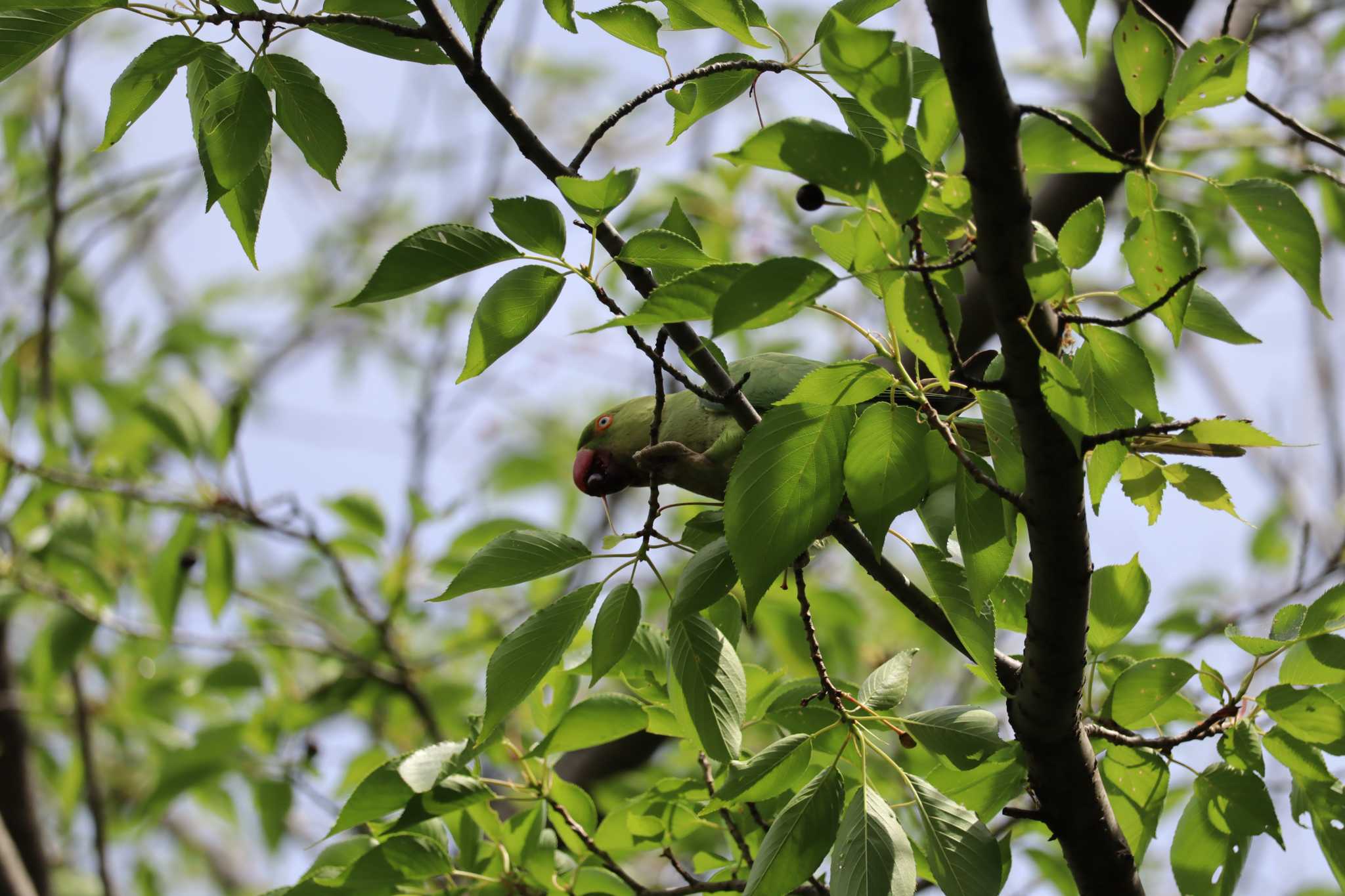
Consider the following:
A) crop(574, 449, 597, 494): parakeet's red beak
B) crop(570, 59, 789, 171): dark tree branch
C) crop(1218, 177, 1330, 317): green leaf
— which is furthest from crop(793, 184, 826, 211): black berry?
crop(574, 449, 597, 494): parakeet's red beak

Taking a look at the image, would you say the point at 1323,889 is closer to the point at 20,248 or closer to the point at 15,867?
the point at 15,867

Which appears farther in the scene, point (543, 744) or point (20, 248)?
point (20, 248)

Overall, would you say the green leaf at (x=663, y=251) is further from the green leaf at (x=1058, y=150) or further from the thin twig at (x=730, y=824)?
the thin twig at (x=730, y=824)

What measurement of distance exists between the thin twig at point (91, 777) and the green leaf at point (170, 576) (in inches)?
34.3

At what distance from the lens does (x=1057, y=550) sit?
1207 mm

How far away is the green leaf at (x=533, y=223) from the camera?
1136 millimetres

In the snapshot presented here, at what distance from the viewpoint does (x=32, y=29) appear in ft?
3.73

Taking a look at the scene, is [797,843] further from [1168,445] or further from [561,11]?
[561,11]

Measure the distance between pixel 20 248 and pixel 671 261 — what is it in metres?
4.68

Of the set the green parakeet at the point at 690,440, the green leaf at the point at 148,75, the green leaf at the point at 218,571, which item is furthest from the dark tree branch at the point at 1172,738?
the green leaf at the point at 218,571

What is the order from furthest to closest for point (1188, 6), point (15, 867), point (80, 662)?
point (80, 662)
point (15, 867)
point (1188, 6)

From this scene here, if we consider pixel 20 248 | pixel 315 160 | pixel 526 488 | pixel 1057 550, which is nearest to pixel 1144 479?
pixel 1057 550

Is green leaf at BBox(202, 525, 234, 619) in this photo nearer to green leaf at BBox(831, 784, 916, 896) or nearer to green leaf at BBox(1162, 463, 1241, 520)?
green leaf at BBox(831, 784, 916, 896)

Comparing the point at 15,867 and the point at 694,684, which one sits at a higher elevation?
the point at 694,684
